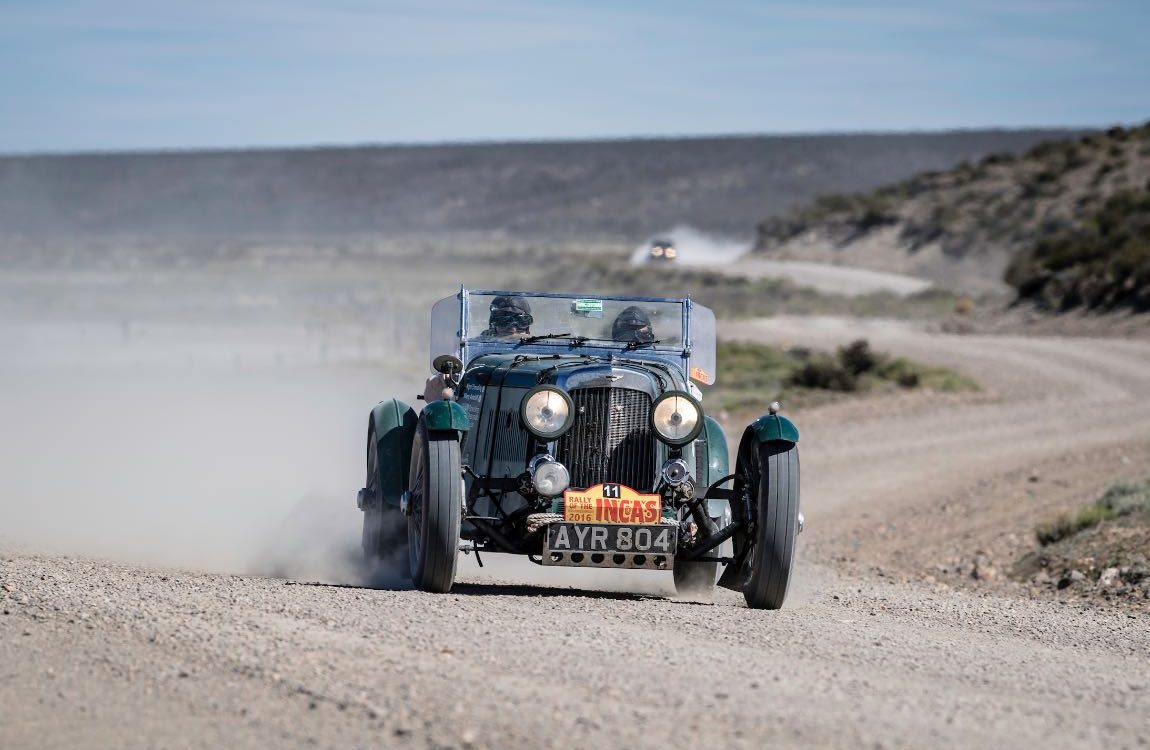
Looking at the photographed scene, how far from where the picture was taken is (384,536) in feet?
37.2

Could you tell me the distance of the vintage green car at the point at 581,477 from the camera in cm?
991

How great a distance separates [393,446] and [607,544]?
2.18 m

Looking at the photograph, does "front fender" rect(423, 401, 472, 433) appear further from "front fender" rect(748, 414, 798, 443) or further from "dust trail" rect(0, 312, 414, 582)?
"dust trail" rect(0, 312, 414, 582)

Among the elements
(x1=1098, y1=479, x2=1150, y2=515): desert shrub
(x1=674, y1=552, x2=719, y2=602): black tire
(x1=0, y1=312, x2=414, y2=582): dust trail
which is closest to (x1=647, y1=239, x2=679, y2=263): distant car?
(x1=0, y1=312, x2=414, y2=582): dust trail

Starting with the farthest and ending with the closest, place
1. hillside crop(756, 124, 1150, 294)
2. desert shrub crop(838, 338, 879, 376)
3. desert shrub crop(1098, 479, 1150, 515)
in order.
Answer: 1. hillside crop(756, 124, 1150, 294)
2. desert shrub crop(838, 338, 879, 376)
3. desert shrub crop(1098, 479, 1150, 515)

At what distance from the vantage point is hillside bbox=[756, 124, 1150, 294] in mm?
64938

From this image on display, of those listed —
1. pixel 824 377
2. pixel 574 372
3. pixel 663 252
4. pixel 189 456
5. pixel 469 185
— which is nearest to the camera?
pixel 574 372

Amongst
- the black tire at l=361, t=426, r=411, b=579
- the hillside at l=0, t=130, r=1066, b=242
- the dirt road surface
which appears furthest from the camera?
the hillside at l=0, t=130, r=1066, b=242

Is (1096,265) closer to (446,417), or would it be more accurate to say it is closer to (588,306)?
(588,306)

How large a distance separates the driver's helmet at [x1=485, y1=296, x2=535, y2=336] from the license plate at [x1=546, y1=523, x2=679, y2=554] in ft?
8.27

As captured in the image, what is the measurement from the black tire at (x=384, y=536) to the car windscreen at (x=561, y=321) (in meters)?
1.28

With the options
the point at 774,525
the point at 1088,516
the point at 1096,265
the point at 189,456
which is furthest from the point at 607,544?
the point at 1096,265

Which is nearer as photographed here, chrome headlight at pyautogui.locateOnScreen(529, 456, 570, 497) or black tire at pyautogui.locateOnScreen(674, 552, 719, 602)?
chrome headlight at pyautogui.locateOnScreen(529, 456, 570, 497)

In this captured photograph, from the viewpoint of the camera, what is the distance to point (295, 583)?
408 inches
